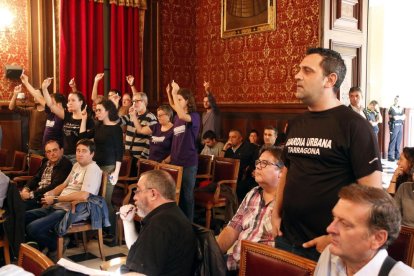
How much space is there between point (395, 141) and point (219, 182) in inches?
317

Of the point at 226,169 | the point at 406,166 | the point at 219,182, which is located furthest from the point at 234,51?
the point at 406,166

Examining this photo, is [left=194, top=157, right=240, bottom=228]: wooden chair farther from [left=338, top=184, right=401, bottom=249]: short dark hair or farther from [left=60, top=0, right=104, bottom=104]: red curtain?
[left=338, top=184, right=401, bottom=249]: short dark hair

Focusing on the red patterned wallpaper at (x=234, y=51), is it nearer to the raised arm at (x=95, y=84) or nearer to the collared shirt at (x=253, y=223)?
the raised arm at (x=95, y=84)

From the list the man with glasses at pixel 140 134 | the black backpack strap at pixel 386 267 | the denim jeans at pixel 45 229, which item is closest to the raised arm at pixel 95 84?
the man with glasses at pixel 140 134

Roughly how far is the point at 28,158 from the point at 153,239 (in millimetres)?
3975

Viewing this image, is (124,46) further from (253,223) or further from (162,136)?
(253,223)

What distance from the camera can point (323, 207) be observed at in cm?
200

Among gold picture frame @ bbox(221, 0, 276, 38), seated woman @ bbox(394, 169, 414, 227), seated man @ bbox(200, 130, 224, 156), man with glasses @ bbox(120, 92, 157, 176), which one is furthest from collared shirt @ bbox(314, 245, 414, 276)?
gold picture frame @ bbox(221, 0, 276, 38)

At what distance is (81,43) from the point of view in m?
7.45

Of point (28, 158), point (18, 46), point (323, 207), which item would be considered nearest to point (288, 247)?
point (323, 207)

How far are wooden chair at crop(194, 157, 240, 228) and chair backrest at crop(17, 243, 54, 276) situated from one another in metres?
3.09

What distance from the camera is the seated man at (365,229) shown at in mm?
1477

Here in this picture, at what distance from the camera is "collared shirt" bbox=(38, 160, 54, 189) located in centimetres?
451

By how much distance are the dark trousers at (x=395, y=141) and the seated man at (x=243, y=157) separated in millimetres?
6860
